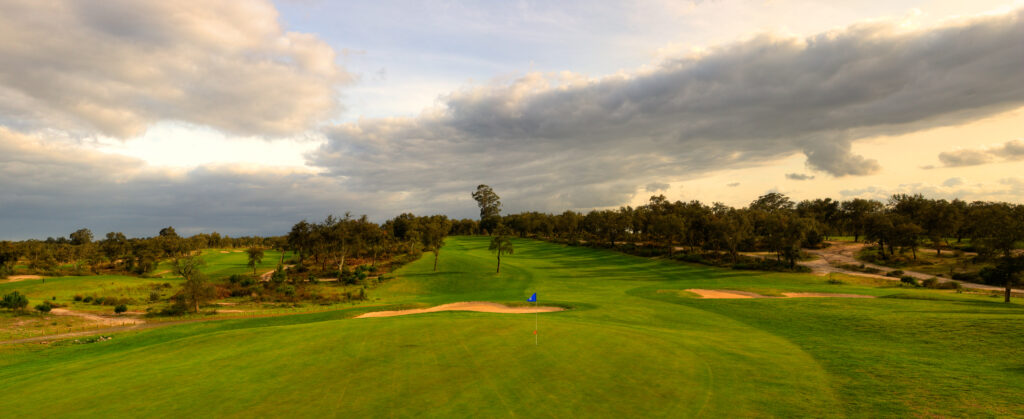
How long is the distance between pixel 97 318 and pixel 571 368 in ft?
195

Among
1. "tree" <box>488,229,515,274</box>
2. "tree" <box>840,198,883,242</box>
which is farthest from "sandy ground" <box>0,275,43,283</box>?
"tree" <box>840,198,883,242</box>

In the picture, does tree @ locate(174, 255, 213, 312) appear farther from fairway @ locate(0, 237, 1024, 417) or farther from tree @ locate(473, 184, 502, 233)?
tree @ locate(473, 184, 502, 233)

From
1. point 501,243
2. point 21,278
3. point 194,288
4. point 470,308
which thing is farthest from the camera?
point 21,278

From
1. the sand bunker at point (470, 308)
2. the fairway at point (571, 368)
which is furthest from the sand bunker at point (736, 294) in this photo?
the sand bunker at point (470, 308)

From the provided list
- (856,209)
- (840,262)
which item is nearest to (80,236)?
(840,262)

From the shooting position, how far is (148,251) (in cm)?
9631

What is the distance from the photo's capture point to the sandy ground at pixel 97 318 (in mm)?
42509

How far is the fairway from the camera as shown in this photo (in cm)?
1334

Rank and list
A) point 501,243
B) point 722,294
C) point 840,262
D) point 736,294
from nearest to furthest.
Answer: point 736,294 → point 722,294 → point 501,243 → point 840,262

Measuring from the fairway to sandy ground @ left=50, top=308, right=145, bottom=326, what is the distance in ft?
40.0

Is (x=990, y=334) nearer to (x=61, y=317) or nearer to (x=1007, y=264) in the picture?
(x=1007, y=264)

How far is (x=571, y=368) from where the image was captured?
55.7 feet

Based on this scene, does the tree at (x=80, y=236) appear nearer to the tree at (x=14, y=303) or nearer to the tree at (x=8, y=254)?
the tree at (x=8, y=254)

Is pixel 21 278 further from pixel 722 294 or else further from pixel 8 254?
pixel 722 294
